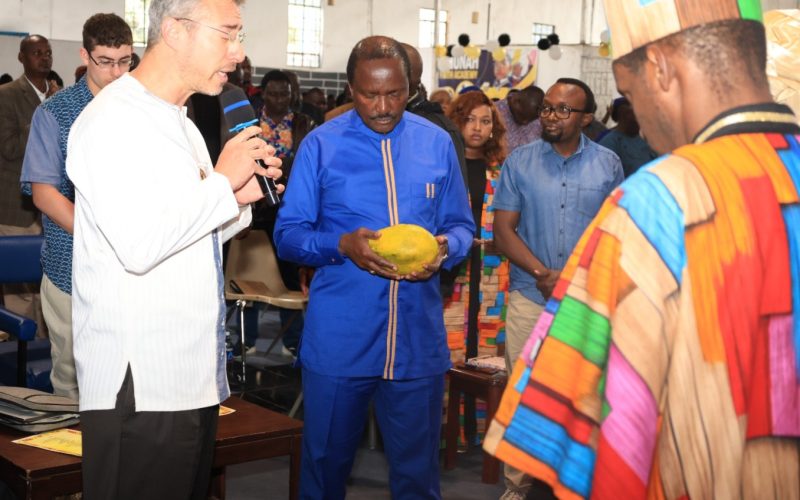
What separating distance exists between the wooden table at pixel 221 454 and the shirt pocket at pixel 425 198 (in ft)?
2.77

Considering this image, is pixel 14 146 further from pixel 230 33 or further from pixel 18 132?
pixel 230 33

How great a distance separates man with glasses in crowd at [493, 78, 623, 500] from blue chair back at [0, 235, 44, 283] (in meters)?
2.30

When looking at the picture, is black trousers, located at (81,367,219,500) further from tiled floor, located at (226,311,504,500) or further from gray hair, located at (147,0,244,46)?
tiled floor, located at (226,311,504,500)

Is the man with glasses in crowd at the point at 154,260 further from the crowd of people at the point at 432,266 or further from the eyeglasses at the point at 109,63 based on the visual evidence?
the eyeglasses at the point at 109,63

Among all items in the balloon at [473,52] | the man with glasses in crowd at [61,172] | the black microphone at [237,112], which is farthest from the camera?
the balloon at [473,52]

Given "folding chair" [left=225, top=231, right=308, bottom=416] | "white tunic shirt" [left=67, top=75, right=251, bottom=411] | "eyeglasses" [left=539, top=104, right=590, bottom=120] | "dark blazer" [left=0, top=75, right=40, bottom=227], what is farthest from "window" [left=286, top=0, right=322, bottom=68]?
"white tunic shirt" [left=67, top=75, right=251, bottom=411]

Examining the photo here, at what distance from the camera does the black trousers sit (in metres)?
2.11

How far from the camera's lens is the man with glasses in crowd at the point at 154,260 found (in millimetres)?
2016

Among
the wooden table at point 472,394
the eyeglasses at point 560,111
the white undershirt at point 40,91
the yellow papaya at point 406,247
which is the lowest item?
the wooden table at point 472,394

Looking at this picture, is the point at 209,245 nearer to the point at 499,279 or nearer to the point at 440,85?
the point at 499,279

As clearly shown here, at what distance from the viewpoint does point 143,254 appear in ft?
6.52

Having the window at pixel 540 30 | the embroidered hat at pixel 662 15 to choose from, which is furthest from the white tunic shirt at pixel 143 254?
the window at pixel 540 30

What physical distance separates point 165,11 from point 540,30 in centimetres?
1991

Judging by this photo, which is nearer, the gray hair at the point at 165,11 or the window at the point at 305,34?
the gray hair at the point at 165,11
